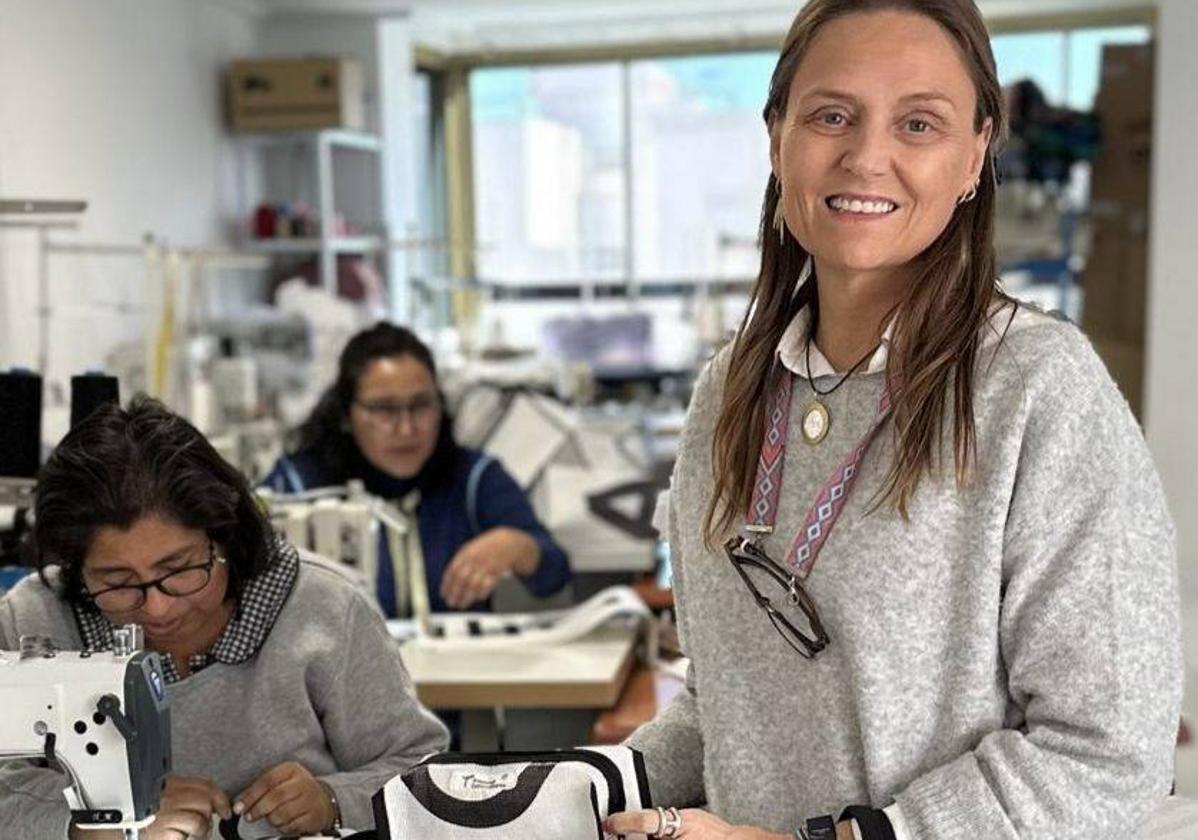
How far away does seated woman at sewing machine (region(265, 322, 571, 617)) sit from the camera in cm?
275

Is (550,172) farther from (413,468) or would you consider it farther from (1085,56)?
(413,468)

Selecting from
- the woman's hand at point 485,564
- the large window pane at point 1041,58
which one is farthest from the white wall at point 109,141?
the large window pane at point 1041,58

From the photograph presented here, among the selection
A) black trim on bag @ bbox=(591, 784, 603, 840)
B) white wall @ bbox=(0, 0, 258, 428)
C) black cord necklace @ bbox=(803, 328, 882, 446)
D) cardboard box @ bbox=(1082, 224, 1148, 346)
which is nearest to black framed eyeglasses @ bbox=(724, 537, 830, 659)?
black cord necklace @ bbox=(803, 328, 882, 446)

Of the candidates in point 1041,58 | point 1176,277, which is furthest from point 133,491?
point 1041,58

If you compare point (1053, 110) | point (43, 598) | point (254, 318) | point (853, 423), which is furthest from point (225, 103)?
point (853, 423)

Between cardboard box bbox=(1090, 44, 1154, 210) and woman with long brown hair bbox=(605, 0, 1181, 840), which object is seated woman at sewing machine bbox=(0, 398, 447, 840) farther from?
cardboard box bbox=(1090, 44, 1154, 210)

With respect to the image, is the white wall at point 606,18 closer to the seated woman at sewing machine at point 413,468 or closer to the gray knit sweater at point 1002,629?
the seated woman at sewing machine at point 413,468

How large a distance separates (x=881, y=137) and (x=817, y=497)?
29cm

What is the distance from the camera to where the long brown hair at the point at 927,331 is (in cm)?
102

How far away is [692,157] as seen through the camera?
8.59 meters

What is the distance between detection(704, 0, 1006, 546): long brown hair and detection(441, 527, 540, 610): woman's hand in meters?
1.49

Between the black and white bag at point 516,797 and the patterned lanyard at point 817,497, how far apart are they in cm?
25

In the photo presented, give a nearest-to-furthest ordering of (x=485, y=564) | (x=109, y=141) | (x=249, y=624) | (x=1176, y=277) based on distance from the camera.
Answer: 1. (x=249, y=624)
2. (x=485, y=564)
3. (x=1176, y=277)
4. (x=109, y=141)

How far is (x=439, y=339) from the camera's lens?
6.09 metres
